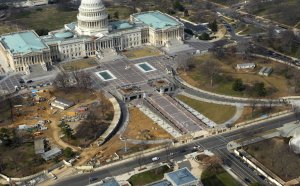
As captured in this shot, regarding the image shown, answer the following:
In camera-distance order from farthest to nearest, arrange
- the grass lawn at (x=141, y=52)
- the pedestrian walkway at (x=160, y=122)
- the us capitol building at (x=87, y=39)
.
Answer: the grass lawn at (x=141, y=52)
the us capitol building at (x=87, y=39)
the pedestrian walkway at (x=160, y=122)

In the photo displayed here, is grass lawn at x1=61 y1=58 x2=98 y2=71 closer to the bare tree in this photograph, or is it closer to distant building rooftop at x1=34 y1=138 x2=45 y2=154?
distant building rooftop at x1=34 y1=138 x2=45 y2=154

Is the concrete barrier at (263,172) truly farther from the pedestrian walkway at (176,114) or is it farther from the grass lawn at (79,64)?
the grass lawn at (79,64)

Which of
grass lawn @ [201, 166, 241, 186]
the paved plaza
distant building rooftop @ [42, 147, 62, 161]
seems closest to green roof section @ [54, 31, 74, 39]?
the paved plaza

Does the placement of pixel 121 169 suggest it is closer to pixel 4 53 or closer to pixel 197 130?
pixel 197 130

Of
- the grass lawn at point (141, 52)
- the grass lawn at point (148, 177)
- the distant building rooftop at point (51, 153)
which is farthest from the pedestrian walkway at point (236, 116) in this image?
the grass lawn at point (141, 52)

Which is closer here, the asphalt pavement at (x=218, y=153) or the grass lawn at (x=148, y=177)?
the grass lawn at (x=148, y=177)

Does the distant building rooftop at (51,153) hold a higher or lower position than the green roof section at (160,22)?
lower

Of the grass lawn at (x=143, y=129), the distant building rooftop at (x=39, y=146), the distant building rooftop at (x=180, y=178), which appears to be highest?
the distant building rooftop at (x=180, y=178)
